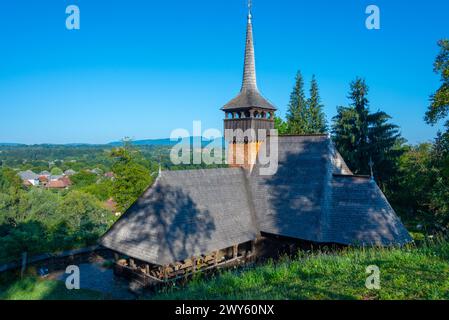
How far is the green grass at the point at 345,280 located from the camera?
5766 mm

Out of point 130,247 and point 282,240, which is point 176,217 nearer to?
point 130,247

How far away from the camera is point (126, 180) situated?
30.4 metres

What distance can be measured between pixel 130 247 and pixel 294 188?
28.5 feet

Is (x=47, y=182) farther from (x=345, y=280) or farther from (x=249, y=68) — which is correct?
(x=345, y=280)

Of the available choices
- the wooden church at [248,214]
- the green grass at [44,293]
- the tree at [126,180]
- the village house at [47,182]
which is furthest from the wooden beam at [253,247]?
the village house at [47,182]

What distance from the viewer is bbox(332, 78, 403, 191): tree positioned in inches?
1200

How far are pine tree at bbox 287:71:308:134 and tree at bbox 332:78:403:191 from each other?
546 inches

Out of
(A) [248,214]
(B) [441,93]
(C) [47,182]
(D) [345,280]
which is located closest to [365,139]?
(B) [441,93]

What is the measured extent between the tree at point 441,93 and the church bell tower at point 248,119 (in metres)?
9.38

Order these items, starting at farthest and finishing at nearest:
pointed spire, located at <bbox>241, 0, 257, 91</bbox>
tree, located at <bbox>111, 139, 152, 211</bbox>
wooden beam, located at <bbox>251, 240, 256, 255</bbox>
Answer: tree, located at <bbox>111, 139, 152, 211</bbox>, pointed spire, located at <bbox>241, 0, 257, 91</bbox>, wooden beam, located at <bbox>251, 240, 256, 255</bbox>

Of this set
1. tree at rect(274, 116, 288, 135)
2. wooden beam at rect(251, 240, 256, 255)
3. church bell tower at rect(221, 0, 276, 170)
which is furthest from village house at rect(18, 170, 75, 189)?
wooden beam at rect(251, 240, 256, 255)

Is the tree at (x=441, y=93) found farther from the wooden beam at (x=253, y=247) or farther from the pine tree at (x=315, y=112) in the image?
the pine tree at (x=315, y=112)

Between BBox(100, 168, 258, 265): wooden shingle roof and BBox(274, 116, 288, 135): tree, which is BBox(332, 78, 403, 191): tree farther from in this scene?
BBox(100, 168, 258, 265): wooden shingle roof
